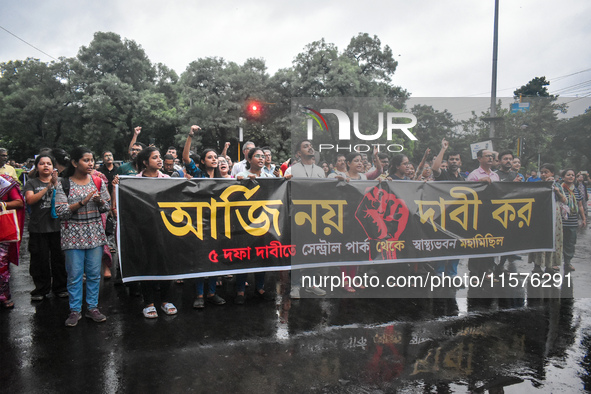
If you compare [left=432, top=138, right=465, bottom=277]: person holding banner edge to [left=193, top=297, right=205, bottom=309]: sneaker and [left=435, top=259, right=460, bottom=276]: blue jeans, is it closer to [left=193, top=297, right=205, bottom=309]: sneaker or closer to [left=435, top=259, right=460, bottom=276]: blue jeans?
[left=435, top=259, right=460, bottom=276]: blue jeans

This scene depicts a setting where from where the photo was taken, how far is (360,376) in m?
2.94

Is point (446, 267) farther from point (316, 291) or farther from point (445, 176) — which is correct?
point (316, 291)

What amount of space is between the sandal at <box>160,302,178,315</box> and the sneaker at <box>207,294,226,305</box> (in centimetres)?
48

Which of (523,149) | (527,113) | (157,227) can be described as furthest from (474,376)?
(527,113)

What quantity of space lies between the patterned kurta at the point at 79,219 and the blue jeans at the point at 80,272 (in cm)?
9

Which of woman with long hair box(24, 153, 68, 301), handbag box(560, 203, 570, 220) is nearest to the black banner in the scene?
handbag box(560, 203, 570, 220)

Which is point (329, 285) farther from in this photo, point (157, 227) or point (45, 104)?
point (45, 104)

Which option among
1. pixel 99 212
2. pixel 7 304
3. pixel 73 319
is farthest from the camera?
pixel 7 304

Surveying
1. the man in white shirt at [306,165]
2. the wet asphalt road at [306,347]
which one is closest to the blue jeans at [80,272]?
the wet asphalt road at [306,347]

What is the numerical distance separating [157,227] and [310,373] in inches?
86.4

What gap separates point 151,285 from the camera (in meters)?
4.20

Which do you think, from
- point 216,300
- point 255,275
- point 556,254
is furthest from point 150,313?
point 556,254

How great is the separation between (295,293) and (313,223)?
921 millimetres

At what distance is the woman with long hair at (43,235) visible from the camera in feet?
14.6
